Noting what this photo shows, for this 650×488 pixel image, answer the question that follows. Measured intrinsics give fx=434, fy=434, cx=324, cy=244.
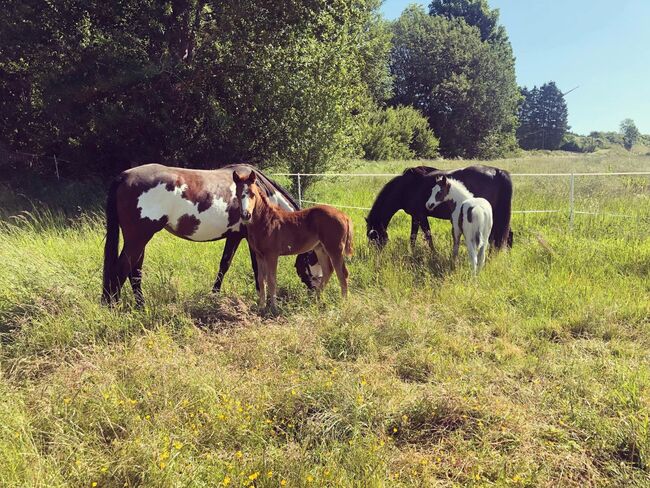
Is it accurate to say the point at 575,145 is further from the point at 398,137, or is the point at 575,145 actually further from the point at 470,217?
the point at 470,217

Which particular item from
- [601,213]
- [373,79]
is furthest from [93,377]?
[373,79]

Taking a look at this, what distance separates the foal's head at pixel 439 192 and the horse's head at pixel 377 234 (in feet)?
2.85

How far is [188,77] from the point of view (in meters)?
9.93

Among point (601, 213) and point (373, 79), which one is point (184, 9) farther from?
point (373, 79)

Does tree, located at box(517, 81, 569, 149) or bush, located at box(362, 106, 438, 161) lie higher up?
tree, located at box(517, 81, 569, 149)

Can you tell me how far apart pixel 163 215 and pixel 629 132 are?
128m

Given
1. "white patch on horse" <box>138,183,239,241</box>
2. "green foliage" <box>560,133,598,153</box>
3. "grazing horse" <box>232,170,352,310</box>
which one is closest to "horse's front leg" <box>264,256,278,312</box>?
"grazing horse" <box>232,170,352,310</box>

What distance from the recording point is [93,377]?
9.62 ft

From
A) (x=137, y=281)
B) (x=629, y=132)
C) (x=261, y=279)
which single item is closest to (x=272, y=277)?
(x=261, y=279)

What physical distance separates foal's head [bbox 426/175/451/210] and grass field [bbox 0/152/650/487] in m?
0.82

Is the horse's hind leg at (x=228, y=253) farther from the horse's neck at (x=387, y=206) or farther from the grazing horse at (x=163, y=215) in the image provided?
the horse's neck at (x=387, y=206)

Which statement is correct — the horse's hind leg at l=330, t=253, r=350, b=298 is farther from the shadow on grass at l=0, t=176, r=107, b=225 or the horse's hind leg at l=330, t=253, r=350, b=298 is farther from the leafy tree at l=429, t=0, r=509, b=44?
the leafy tree at l=429, t=0, r=509, b=44

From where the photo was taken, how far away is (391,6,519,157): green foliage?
3666cm

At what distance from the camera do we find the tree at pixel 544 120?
6425cm
